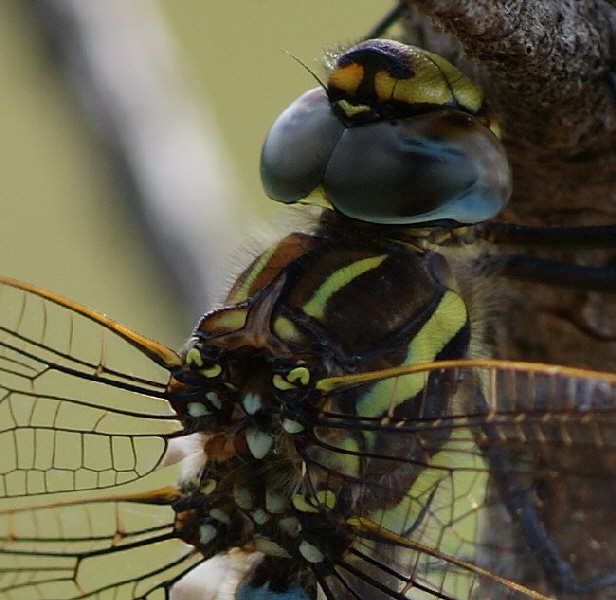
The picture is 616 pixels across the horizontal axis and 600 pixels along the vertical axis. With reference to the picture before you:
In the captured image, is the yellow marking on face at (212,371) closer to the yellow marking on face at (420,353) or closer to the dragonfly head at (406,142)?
the yellow marking on face at (420,353)

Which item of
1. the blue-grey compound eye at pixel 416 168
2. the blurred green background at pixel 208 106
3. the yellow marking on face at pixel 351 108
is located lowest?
the blurred green background at pixel 208 106

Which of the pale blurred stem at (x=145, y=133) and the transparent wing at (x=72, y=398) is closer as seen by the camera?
the transparent wing at (x=72, y=398)

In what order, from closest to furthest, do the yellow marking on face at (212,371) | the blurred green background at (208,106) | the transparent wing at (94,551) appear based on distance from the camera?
the yellow marking on face at (212,371) → the transparent wing at (94,551) → the blurred green background at (208,106)

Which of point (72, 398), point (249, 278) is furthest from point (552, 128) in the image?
point (72, 398)

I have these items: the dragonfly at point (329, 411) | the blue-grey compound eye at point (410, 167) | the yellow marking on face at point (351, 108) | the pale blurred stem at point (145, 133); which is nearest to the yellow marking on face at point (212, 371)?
the dragonfly at point (329, 411)

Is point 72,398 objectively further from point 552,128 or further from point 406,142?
point 552,128

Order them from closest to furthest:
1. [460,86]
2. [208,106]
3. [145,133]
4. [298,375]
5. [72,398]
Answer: [298,375], [460,86], [72,398], [145,133], [208,106]

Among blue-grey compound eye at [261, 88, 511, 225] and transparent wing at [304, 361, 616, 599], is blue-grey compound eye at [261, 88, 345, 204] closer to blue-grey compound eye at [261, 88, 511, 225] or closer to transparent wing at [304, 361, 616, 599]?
blue-grey compound eye at [261, 88, 511, 225]
